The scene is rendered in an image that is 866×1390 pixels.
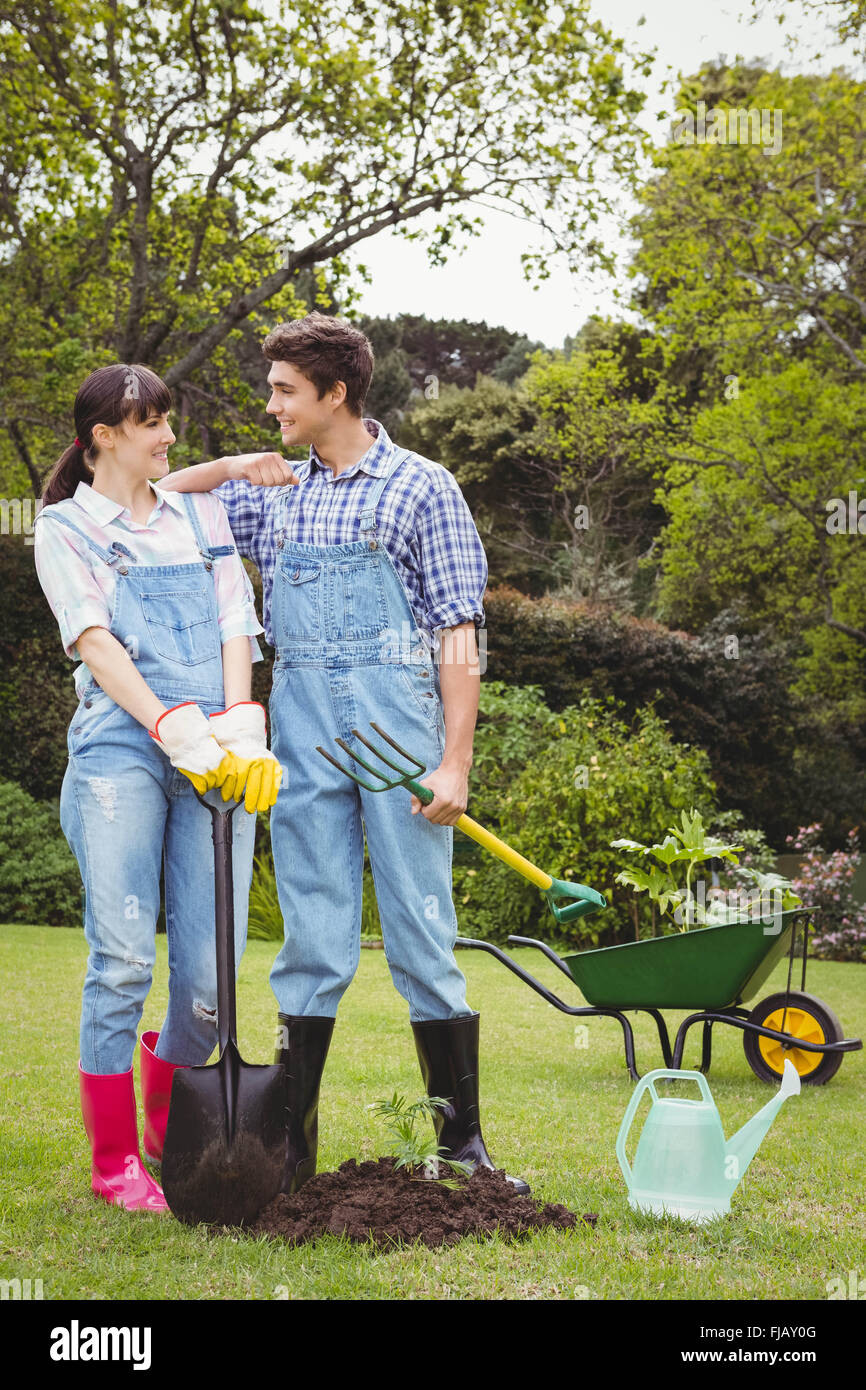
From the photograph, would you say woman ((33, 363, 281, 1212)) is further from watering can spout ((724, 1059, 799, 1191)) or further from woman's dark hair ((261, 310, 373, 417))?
watering can spout ((724, 1059, 799, 1191))

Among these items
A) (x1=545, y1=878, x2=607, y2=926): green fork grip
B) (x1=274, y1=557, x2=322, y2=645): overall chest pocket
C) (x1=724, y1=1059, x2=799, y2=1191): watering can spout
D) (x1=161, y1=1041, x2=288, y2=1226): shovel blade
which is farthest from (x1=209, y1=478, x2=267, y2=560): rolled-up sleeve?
(x1=724, y1=1059, x2=799, y2=1191): watering can spout

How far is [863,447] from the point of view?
13.0 m

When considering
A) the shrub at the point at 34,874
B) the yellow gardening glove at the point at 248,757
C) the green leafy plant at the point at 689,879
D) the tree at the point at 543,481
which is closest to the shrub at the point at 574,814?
the shrub at the point at 34,874

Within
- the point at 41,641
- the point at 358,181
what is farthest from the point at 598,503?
the point at 41,641

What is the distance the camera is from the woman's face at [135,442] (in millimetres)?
2641

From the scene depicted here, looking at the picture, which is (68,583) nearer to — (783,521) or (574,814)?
(574,814)

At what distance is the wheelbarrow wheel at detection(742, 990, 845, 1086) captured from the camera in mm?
4430

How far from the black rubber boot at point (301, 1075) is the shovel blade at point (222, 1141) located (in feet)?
0.69

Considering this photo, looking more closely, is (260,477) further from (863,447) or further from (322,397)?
(863,447)

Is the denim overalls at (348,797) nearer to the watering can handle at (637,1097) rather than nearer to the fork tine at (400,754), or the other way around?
the fork tine at (400,754)

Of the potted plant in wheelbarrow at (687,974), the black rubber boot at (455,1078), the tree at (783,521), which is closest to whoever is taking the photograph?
the black rubber boot at (455,1078)
